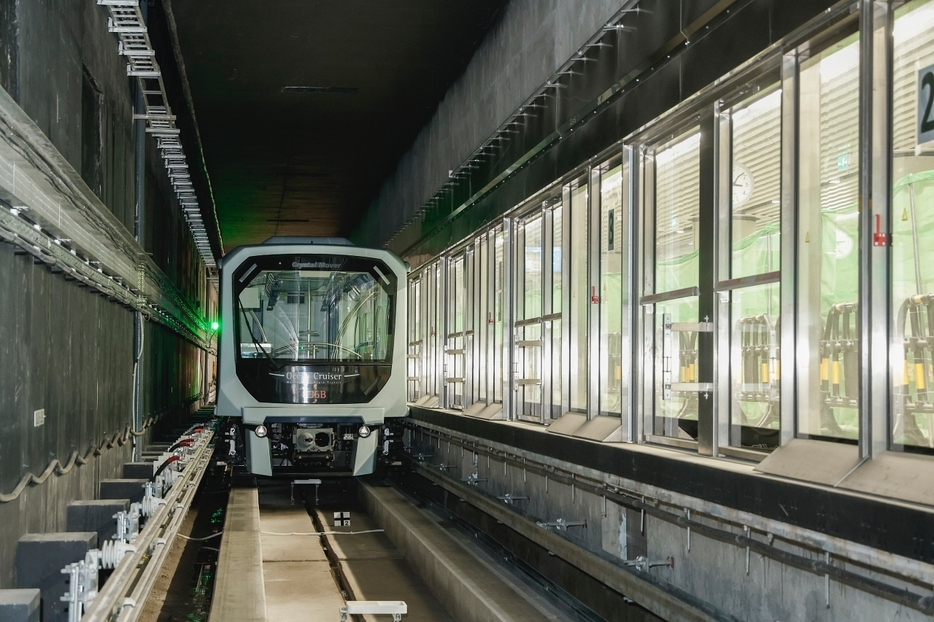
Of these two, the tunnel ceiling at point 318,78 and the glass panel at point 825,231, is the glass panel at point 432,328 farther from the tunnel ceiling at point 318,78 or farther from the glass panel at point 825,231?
the glass panel at point 825,231

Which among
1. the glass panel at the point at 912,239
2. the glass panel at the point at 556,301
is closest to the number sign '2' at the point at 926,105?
the glass panel at the point at 912,239

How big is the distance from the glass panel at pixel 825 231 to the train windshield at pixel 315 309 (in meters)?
9.74

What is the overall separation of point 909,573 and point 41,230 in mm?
4500

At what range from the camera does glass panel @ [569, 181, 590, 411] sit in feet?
29.4

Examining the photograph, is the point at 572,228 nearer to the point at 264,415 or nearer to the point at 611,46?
the point at 611,46

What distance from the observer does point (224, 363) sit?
14.0 m

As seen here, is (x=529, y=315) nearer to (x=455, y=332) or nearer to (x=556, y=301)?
(x=556, y=301)

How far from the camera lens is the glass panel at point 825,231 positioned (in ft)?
17.0

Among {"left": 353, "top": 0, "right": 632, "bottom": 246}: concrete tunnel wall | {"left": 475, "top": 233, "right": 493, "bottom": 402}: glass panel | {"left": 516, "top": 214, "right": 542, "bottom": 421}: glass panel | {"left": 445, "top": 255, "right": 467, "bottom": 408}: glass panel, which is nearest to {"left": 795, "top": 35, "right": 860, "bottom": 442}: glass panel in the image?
{"left": 353, "top": 0, "right": 632, "bottom": 246}: concrete tunnel wall

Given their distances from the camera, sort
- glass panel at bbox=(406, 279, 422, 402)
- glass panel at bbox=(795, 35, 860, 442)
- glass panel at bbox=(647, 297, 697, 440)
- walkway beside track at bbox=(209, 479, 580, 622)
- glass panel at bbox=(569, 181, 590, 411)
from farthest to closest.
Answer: glass panel at bbox=(406, 279, 422, 402) → glass panel at bbox=(569, 181, 590, 411) → walkway beside track at bbox=(209, 479, 580, 622) → glass panel at bbox=(647, 297, 697, 440) → glass panel at bbox=(795, 35, 860, 442)

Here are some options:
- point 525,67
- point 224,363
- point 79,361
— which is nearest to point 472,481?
point 224,363

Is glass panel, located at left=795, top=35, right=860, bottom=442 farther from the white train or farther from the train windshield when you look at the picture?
the train windshield

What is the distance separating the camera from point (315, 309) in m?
14.5

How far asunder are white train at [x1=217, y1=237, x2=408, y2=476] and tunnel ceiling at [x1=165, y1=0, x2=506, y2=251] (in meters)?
2.11
